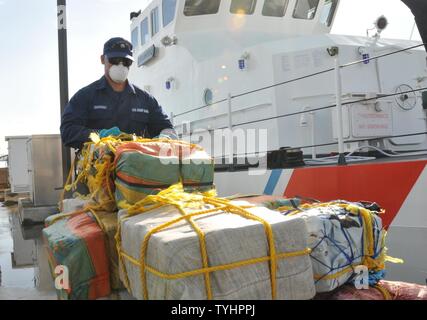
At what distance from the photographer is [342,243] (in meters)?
1.93

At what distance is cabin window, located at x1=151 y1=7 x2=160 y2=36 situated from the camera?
269 inches

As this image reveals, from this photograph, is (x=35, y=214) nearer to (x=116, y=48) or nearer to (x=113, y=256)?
(x=116, y=48)

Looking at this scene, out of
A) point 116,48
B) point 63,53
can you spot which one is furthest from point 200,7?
point 116,48

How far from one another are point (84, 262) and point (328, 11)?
587 centimetres

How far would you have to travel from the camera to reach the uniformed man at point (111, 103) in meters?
3.09

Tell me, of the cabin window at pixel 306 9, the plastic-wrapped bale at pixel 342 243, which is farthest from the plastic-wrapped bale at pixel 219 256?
the cabin window at pixel 306 9

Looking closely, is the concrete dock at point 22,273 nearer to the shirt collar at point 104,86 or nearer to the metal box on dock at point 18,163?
the shirt collar at point 104,86

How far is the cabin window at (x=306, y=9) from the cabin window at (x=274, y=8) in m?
0.20


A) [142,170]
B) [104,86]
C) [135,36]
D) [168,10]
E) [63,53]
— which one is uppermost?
[135,36]

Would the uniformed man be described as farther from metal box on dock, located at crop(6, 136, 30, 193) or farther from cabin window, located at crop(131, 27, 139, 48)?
cabin window, located at crop(131, 27, 139, 48)

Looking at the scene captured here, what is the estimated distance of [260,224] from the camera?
154 cm

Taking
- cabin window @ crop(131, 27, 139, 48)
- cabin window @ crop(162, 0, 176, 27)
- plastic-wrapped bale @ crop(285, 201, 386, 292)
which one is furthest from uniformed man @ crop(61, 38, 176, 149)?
cabin window @ crop(131, 27, 139, 48)

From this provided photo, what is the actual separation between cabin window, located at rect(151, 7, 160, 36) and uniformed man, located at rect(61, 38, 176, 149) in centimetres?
388

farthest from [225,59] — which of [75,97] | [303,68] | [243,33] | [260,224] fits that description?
[260,224]
